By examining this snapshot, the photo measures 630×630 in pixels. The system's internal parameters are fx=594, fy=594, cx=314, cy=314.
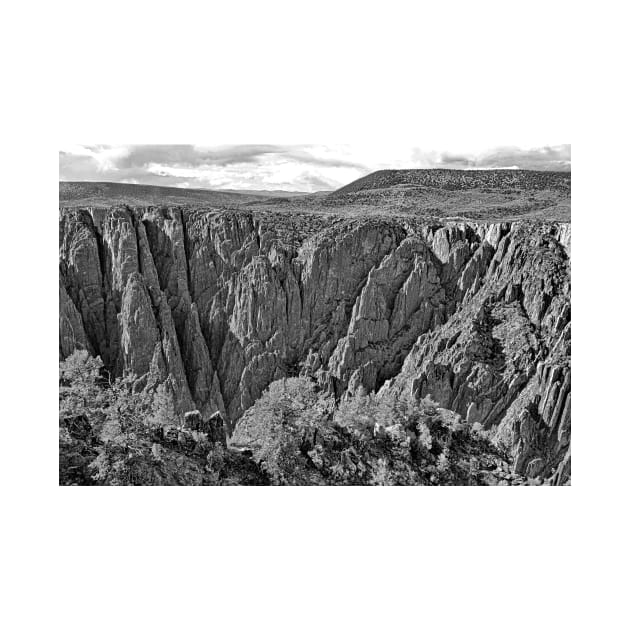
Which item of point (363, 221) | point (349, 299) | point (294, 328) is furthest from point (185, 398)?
point (363, 221)

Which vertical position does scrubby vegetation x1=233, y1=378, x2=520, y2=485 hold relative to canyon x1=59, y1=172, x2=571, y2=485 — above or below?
below

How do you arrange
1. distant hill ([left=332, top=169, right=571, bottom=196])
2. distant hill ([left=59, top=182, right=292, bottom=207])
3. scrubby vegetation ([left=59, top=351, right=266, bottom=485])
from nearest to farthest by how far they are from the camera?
scrubby vegetation ([left=59, top=351, right=266, bottom=485])
distant hill ([left=332, top=169, right=571, bottom=196])
distant hill ([left=59, top=182, right=292, bottom=207])

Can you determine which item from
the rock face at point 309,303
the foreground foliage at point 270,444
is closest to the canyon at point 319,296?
the rock face at point 309,303

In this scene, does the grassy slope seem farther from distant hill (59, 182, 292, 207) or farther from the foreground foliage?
the foreground foliage

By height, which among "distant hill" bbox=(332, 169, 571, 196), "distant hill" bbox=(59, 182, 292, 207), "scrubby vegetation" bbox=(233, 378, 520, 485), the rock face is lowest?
"scrubby vegetation" bbox=(233, 378, 520, 485)

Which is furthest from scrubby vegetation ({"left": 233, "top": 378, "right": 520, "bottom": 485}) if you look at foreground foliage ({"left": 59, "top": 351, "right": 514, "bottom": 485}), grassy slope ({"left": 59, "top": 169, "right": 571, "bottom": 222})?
grassy slope ({"left": 59, "top": 169, "right": 571, "bottom": 222})

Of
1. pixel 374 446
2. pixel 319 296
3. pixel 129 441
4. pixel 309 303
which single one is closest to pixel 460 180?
pixel 319 296
